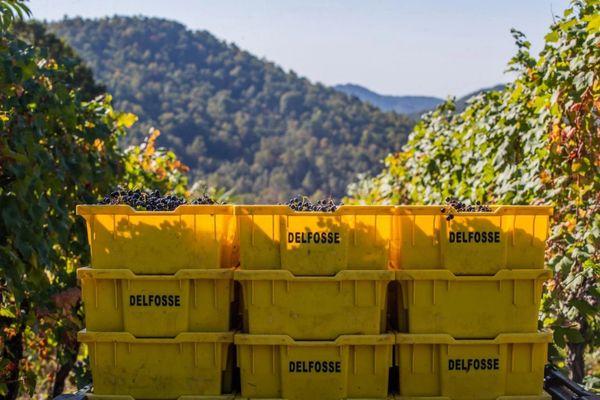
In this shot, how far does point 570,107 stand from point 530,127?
1.38 meters

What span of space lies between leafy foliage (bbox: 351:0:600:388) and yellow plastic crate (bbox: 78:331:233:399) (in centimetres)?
242

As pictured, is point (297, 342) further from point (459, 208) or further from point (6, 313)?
point (6, 313)

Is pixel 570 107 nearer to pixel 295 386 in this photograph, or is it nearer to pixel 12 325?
pixel 295 386

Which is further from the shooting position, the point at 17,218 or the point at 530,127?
the point at 530,127

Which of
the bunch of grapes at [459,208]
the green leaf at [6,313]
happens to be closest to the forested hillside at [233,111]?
the green leaf at [6,313]

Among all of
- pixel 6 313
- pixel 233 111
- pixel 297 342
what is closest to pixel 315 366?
pixel 297 342

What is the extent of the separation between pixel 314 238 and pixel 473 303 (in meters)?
0.80

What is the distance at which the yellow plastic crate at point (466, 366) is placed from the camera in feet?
13.0

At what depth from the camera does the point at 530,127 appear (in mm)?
7090

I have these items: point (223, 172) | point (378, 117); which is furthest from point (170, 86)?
point (378, 117)

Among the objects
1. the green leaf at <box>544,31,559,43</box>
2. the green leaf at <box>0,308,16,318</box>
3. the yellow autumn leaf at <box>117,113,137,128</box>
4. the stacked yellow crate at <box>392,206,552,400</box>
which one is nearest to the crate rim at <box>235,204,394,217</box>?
the stacked yellow crate at <box>392,206,552,400</box>

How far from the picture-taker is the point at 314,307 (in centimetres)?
391

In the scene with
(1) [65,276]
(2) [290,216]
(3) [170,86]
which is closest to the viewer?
(2) [290,216]

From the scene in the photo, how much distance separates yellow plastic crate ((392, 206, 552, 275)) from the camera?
393 centimetres
